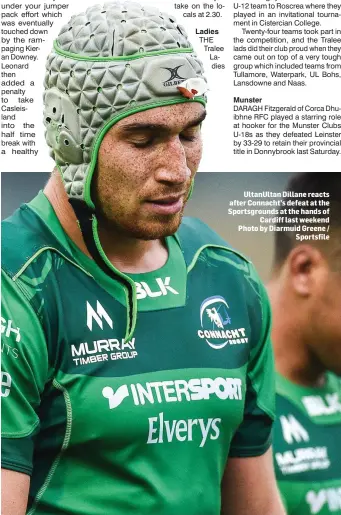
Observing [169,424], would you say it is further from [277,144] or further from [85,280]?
[277,144]

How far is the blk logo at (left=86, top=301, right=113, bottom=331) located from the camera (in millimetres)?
2342

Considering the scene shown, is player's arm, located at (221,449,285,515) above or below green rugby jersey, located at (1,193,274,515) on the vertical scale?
below

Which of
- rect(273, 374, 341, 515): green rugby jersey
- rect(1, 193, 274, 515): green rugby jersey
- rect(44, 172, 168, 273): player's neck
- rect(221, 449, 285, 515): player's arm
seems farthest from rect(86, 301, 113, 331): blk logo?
rect(273, 374, 341, 515): green rugby jersey

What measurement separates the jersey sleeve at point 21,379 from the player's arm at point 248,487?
0.57m

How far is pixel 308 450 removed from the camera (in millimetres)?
2887

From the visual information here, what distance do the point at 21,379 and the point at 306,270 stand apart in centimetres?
99

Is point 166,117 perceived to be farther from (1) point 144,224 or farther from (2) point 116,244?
(2) point 116,244

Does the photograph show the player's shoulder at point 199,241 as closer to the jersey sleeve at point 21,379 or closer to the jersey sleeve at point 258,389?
the jersey sleeve at point 258,389

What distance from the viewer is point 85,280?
2.36m

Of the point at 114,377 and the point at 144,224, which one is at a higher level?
the point at 144,224

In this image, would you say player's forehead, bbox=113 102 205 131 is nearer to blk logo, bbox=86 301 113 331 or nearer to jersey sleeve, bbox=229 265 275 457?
blk logo, bbox=86 301 113 331

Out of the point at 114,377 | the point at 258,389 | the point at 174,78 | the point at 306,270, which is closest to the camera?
the point at 174,78

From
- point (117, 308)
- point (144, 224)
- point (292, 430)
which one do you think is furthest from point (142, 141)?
point (292, 430)

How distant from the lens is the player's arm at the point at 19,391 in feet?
7.34
